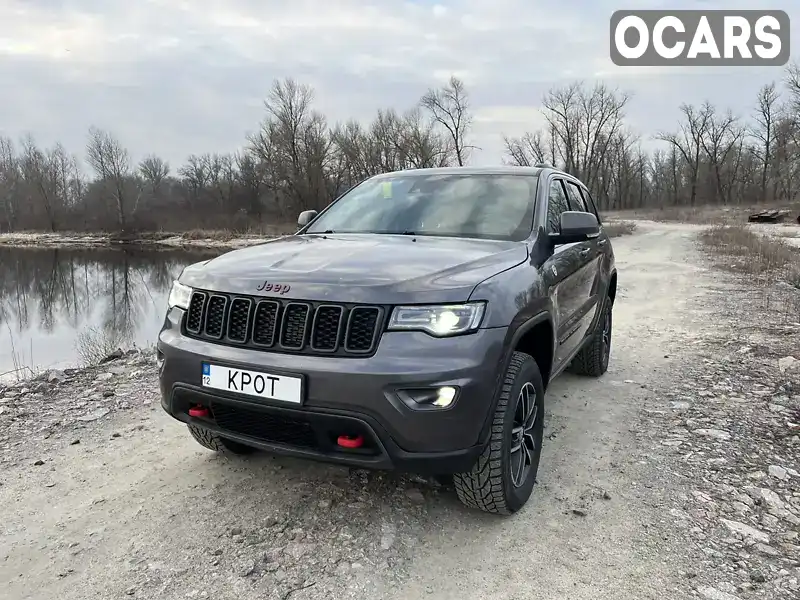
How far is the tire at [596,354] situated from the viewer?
5035mm

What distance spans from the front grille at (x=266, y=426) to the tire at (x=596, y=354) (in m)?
3.15

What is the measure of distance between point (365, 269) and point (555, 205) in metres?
1.85

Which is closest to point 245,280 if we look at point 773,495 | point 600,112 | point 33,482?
point 33,482

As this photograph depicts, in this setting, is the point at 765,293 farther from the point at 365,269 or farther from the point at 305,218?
the point at 365,269

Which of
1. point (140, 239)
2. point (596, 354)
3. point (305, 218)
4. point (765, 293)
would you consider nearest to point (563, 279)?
Result: point (596, 354)

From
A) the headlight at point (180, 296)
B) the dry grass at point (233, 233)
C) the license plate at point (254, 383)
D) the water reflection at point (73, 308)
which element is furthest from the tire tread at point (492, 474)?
the dry grass at point (233, 233)

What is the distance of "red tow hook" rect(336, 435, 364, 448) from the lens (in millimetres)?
2358

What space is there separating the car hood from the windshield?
0.23 metres

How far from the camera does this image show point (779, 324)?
7.12 meters

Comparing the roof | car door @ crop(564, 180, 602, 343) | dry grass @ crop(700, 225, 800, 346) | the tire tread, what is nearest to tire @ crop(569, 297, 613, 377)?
car door @ crop(564, 180, 602, 343)

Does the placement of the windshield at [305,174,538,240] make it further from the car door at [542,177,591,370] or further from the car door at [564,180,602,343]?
the car door at [564,180,602,343]

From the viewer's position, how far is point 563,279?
3.54m

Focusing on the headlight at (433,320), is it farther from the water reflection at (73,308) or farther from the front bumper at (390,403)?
the water reflection at (73,308)

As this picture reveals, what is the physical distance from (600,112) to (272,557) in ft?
239
